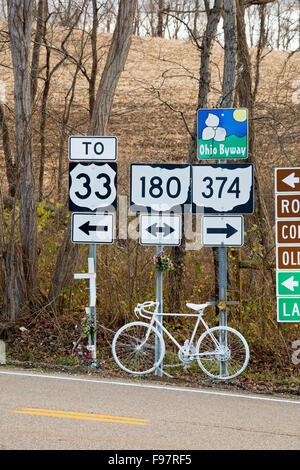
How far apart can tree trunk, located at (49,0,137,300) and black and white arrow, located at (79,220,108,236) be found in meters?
3.47

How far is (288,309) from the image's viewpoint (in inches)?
453

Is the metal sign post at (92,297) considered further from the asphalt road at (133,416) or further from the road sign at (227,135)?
the road sign at (227,135)

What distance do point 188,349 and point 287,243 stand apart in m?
2.33

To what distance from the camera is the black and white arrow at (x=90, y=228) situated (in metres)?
11.9

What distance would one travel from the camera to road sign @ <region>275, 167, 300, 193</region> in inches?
457

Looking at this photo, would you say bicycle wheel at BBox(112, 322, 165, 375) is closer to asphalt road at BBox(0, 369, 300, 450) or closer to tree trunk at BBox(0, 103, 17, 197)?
asphalt road at BBox(0, 369, 300, 450)

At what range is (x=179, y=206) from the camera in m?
11.9

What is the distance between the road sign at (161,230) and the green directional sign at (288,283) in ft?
5.53

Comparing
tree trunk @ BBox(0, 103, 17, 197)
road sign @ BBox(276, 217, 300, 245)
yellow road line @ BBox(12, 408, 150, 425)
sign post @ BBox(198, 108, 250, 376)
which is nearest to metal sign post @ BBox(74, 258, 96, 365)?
sign post @ BBox(198, 108, 250, 376)

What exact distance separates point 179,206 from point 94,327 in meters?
2.39

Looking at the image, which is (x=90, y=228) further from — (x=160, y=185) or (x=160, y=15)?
(x=160, y=15)

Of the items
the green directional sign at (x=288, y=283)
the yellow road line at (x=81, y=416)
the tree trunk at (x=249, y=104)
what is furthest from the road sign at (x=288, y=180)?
the yellow road line at (x=81, y=416)

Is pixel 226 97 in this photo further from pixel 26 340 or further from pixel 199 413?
pixel 199 413

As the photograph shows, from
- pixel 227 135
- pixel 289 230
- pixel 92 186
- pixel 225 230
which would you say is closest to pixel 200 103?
pixel 227 135
